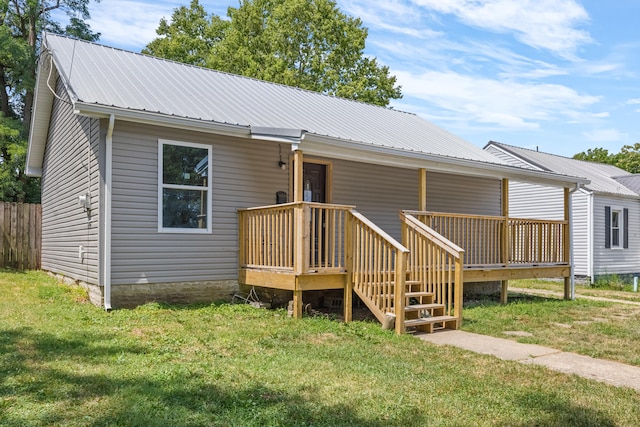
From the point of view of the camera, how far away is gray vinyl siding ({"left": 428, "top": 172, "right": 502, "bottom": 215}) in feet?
39.7

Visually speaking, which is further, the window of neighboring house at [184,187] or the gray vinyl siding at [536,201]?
the gray vinyl siding at [536,201]

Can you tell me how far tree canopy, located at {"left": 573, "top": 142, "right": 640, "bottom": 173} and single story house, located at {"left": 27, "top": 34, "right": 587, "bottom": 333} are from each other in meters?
31.5

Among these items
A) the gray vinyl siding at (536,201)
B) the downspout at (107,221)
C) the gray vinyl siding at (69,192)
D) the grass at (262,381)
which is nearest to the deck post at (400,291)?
the grass at (262,381)

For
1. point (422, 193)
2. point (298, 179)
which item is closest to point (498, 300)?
point (422, 193)

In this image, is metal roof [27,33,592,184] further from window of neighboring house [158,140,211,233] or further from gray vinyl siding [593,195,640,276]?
gray vinyl siding [593,195,640,276]

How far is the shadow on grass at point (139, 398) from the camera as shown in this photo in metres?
3.46

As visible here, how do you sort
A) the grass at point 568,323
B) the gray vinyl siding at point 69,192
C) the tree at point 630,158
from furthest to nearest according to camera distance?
the tree at point 630,158, the gray vinyl siding at point 69,192, the grass at point 568,323

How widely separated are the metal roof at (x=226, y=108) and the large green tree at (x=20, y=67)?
498 cm

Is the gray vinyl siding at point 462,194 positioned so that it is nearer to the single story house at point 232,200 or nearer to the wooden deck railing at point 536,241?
the single story house at point 232,200

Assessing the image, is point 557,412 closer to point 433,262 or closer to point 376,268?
point 376,268

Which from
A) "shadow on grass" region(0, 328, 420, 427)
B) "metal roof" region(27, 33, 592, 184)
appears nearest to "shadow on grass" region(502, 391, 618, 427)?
"shadow on grass" region(0, 328, 420, 427)

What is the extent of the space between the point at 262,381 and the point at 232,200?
4.86m

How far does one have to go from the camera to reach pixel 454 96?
19297 mm

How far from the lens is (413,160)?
923cm
